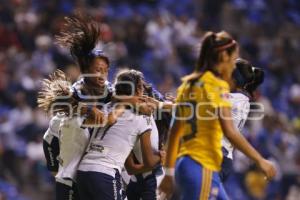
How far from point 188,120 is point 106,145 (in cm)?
115

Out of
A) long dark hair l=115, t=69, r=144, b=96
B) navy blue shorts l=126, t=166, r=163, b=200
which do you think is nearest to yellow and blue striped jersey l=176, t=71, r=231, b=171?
long dark hair l=115, t=69, r=144, b=96

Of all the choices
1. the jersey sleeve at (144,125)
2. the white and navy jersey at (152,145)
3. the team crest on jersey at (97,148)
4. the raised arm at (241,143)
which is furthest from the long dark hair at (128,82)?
the raised arm at (241,143)

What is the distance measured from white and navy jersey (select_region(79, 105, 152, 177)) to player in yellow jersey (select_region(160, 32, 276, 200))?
97cm

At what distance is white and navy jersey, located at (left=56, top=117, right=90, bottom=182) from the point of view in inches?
327

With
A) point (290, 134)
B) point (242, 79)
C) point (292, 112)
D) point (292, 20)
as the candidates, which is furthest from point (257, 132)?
point (242, 79)

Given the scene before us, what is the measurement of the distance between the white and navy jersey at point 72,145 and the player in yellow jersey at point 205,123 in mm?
1316

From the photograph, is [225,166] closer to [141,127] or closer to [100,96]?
[141,127]

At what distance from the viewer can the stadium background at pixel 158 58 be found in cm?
1563

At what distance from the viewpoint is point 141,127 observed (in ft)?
26.9

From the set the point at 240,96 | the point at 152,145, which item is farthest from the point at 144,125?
the point at 240,96

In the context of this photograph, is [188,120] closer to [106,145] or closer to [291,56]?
[106,145]

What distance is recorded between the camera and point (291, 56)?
19484 mm

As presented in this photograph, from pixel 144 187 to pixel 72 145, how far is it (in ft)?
2.98


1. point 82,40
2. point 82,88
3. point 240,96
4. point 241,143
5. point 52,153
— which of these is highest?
point 82,40
